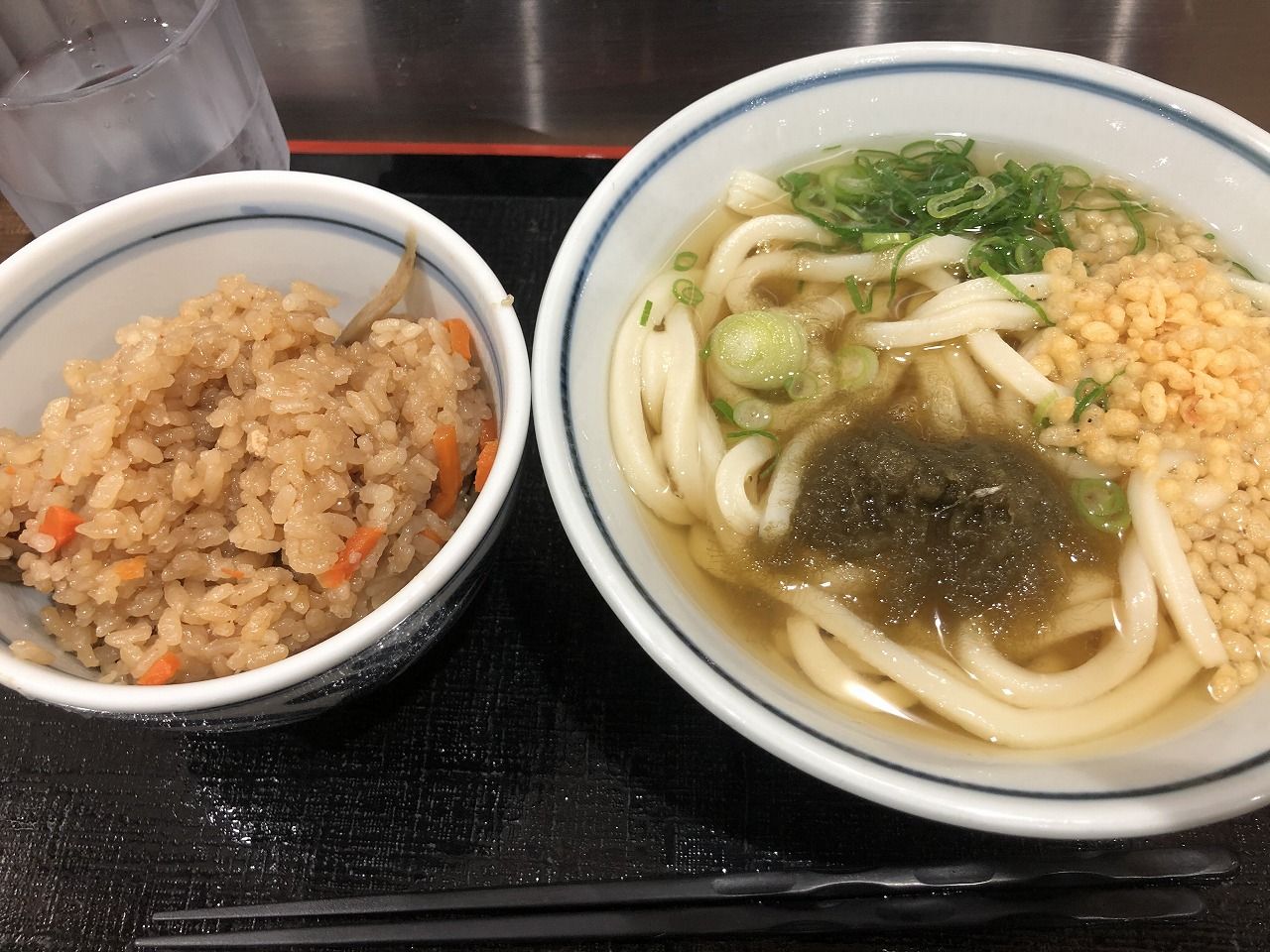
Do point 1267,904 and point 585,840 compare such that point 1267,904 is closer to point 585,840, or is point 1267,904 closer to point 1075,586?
point 1075,586

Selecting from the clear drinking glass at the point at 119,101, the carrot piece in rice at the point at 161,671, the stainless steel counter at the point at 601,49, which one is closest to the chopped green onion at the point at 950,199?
the stainless steel counter at the point at 601,49

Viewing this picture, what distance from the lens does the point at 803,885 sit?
52.8 inches

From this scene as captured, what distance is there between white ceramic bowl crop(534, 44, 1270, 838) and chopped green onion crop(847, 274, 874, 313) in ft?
1.16

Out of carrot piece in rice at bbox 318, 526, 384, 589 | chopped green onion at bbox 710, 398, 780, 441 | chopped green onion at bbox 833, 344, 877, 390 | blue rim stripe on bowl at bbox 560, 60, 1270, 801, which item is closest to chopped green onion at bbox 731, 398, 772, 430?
chopped green onion at bbox 710, 398, 780, 441

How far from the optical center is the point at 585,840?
1441mm

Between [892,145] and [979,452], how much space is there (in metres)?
0.87

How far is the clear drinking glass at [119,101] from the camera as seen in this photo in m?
1.88

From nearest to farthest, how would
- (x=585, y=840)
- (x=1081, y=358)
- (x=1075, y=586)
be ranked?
1. (x=585, y=840)
2. (x=1075, y=586)
3. (x=1081, y=358)

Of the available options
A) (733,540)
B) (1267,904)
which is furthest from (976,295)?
(1267,904)

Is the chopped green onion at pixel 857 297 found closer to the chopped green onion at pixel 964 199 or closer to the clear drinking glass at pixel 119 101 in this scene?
the chopped green onion at pixel 964 199

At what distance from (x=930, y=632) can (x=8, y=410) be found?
170 centimetres

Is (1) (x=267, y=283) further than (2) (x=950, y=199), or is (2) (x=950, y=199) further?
(2) (x=950, y=199)

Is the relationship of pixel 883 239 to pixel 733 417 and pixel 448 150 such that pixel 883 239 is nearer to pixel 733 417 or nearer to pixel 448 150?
pixel 733 417

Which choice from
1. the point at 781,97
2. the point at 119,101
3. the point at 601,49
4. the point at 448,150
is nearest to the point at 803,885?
the point at 781,97
